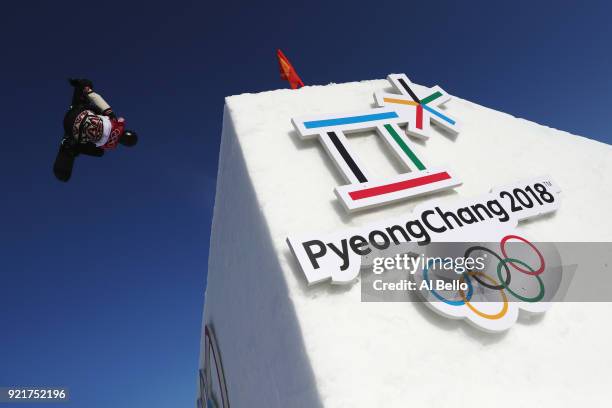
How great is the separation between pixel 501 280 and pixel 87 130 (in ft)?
12.4

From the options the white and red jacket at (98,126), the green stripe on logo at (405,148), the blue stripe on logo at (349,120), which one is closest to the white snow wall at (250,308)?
the blue stripe on logo at (349,120)

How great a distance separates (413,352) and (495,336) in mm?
660

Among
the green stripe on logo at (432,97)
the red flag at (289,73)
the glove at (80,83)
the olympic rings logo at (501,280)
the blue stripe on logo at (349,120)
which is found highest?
the red flag at (289,73)

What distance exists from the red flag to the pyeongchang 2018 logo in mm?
2704

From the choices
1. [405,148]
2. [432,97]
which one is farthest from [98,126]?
[432,97]

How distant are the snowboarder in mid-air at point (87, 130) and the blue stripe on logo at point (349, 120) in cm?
187

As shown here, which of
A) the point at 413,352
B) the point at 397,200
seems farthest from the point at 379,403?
the point at 397,200

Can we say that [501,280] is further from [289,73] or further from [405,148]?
[289,73]

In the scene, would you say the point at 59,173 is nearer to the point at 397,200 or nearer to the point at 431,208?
the point at 397,200

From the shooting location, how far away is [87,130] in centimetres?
347

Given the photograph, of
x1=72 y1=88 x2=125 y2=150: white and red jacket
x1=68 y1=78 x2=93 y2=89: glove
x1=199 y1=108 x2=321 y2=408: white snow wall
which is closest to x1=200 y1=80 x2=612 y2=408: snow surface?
x1=199 y1=108 x2=321 y2=408: white snow wall

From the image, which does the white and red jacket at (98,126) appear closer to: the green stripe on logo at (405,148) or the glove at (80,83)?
the glove at (80,83)

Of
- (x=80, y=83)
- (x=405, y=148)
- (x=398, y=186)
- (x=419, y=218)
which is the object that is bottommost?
(x=419, y=218)

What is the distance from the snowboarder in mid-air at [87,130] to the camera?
3488 millimetres
